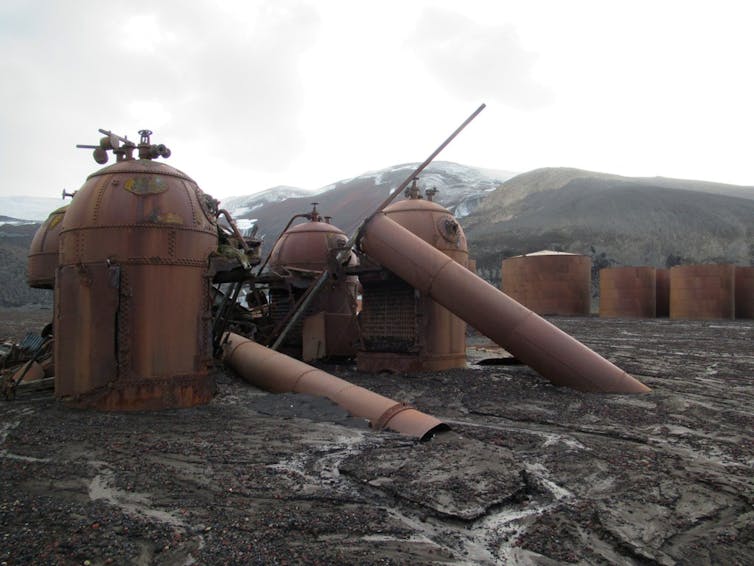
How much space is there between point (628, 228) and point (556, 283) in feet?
70.9

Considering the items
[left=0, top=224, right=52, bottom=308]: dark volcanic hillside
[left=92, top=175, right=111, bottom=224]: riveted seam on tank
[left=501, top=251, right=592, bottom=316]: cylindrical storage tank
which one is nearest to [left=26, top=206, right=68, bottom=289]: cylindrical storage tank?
[left=92, top=175, right=111, bottom=224]: riveted seam on tank

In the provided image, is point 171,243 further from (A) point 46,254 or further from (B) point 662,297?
(B) point 662,297

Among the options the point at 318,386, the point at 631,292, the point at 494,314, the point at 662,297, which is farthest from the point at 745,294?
the point at 318,386

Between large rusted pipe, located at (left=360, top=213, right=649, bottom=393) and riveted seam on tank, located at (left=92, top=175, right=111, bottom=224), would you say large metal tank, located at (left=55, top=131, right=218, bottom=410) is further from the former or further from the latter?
large rusted pipe, located at (left=360, top=213, right=649, bottom=393)

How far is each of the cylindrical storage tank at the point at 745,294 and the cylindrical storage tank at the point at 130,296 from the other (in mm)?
28782

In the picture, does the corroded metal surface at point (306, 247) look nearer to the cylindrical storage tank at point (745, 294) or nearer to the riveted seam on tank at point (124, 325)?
the riveted seam on tank at point (124, 325)

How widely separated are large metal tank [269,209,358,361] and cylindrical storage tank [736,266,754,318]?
2281 centimetres

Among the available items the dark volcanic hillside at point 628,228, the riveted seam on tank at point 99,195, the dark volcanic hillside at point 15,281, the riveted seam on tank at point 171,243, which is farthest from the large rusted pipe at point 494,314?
the dark volcanic hillside at point 15,281

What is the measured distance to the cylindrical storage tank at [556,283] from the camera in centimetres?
3078

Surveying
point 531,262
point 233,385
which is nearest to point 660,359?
point 233,385

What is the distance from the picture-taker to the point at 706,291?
2794 centimetres

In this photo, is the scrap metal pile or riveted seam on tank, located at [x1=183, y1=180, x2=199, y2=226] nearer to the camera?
the scrap metal pile

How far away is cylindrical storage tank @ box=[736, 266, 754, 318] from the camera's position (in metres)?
29.2

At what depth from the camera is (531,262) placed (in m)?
31.4
